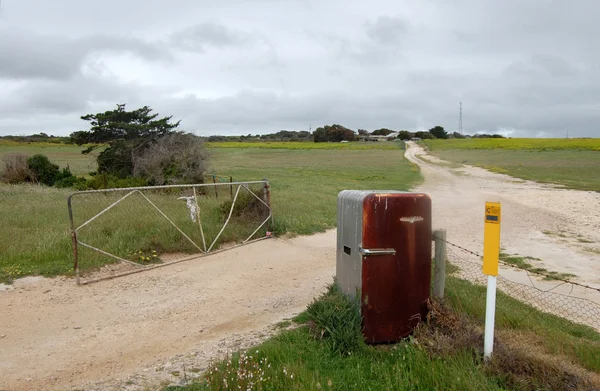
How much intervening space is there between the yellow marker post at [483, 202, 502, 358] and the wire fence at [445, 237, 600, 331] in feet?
4.26

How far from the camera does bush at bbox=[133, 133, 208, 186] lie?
66.8 ft

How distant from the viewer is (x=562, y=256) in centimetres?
1089

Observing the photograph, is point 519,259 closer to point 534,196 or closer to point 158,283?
point 158,283

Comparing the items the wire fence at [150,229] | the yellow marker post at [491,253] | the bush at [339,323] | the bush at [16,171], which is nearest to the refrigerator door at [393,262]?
the bush at [339,323]

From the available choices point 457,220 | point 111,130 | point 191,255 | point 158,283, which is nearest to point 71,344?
point 158,283

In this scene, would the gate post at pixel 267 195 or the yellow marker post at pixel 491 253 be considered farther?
the gate post at pixel 267 195

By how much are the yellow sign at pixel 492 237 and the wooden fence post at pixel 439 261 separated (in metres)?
1.08

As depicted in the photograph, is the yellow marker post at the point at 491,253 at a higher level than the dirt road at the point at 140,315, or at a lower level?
higher

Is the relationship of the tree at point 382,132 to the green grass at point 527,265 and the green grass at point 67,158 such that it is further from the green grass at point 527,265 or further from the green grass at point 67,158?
the green grass at point 527,265

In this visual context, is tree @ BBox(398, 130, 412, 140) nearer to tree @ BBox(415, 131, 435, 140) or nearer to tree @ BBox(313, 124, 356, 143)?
tree @ BBox(415, 131, 435, 140)

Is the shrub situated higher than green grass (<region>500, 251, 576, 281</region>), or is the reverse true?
the shrub

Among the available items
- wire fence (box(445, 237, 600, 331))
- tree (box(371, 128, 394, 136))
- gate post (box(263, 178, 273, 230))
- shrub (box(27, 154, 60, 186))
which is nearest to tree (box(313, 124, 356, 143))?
tree (box(371, 128, 394, 136))

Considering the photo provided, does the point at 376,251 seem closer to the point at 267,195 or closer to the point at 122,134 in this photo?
the point at 267,195

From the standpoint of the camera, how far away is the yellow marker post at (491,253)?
4020 millimetres
